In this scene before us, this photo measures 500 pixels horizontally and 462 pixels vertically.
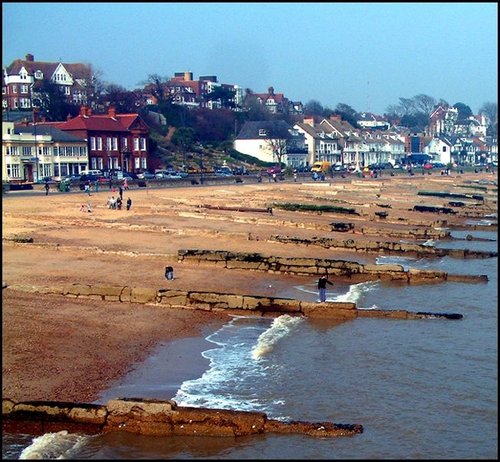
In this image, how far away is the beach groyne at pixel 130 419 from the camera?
42.8 ft

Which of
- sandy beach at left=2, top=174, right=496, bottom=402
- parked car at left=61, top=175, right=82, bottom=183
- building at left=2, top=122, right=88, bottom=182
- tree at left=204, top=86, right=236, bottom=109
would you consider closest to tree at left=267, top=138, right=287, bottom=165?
tree at left=204, top=86, right=236, bottom=109

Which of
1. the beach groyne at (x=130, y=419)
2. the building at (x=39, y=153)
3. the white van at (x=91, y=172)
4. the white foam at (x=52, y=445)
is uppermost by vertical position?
A: the building at (x=39, y=153)

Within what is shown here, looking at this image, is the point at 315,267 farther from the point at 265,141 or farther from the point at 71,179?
the point at 265,141

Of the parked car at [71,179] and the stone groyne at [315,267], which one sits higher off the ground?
the parked car at [71,179]

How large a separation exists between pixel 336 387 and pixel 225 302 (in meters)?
7.18

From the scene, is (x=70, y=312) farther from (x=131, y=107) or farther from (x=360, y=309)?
(x=131, y=107)

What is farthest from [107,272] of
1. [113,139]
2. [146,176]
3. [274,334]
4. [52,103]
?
[52,103]

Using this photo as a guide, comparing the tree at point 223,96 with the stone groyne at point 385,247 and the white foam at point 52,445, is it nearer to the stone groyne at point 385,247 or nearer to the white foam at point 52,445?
the stone groyne at point 385,247

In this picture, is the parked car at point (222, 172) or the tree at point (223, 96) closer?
the parked car at point (222, 172)

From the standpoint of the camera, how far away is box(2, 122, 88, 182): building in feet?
226

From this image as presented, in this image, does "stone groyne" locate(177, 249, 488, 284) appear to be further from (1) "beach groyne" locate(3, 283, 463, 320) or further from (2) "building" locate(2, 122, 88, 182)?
(2) "building" locate(2, 122, 88, 182)

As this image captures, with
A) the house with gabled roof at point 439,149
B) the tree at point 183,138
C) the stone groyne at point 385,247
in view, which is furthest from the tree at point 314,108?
the stone groyne at point 385,247

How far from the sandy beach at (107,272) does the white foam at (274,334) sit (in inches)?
57.9

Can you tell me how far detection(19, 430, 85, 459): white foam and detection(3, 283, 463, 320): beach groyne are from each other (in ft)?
32.6
